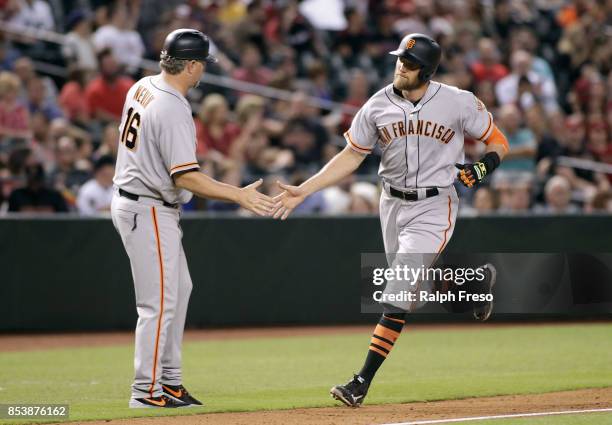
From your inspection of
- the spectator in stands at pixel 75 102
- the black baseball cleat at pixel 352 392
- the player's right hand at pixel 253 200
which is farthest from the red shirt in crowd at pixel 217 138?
the black baseball cleat at pixel 352 392

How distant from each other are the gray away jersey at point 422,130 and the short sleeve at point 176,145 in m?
1.34

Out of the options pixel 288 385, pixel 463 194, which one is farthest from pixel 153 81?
pixel 463 194

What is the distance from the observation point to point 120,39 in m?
15.0

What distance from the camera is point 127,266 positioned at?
39.8 ft

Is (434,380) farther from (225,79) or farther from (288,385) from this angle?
(225,79)

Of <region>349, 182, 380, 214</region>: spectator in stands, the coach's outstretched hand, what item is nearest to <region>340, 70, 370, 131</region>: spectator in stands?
<region>349, 182, 380, 214</region>: spectator in stands

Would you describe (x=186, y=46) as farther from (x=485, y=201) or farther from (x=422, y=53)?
(x=485, y=201)

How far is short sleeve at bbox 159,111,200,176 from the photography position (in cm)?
659

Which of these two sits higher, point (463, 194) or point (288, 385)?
point (463, 194)

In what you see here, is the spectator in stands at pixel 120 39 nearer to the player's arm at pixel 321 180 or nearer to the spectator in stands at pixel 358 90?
the spectator in stands at pixel 358 90

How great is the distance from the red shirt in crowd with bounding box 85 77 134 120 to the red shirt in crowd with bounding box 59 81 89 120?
0.37 ft

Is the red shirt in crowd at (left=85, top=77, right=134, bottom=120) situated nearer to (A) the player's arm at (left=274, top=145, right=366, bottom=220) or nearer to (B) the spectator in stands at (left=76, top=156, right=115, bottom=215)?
(B) the spectator in stands at (left=76, top=156, right=115, bottom=215)

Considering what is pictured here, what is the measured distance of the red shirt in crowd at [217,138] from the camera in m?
13.9

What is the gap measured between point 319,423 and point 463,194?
828 cm
